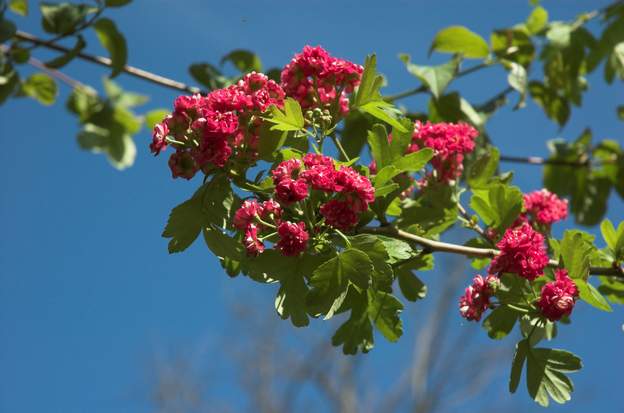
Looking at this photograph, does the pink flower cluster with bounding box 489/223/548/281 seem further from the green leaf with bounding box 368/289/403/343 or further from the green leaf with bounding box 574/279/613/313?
the green leaf with bounding box 368/289/403/343

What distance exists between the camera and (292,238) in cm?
130

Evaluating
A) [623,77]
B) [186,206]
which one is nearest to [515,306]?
[186,206]

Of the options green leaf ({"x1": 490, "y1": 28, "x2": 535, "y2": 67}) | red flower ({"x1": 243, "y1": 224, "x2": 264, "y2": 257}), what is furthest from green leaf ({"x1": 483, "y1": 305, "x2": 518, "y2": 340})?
green leaf ({"x1": 490, "y1": 28, "x2": 535, "y2": 67})

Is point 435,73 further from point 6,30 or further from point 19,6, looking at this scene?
point 19,6

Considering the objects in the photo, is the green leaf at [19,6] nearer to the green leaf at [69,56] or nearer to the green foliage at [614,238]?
the green leaf at [69,56]

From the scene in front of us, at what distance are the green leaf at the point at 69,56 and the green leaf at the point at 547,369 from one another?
172cm

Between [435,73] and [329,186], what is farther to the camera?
[435,73]

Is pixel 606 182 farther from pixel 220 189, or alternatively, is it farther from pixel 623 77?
pixel 220 189

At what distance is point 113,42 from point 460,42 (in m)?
1.06

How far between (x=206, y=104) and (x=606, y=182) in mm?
1932

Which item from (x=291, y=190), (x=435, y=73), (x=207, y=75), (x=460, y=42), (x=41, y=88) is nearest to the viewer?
(x=291, y=190)

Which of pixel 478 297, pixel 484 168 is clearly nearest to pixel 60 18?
pixel 484 168

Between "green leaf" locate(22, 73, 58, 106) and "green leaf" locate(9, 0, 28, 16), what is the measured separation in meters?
0.28

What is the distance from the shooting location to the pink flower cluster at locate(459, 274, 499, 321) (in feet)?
4.81
